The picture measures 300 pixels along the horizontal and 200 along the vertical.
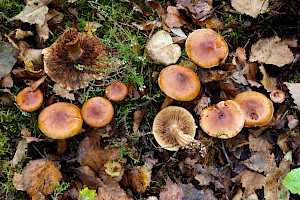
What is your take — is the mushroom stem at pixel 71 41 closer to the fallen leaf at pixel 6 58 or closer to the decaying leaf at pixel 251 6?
the fallen leaf at pixel 6 58

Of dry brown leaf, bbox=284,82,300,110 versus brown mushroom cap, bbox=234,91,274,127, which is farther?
dry brown leaf, bbox=284,82,300,110

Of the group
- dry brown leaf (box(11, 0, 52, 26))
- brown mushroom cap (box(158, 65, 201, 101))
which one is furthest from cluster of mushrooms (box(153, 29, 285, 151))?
dry brown leaf (box(11, 0, 52, 26))

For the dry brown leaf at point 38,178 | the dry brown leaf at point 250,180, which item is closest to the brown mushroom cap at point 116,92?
the dry brown leaf at point 38,178

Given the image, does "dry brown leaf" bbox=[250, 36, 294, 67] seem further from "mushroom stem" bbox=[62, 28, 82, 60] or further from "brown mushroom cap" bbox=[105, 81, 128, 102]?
"mushroom stem" bbox=[62, 28, 82, 60]

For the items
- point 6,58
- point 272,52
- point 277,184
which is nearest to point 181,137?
point 277,184

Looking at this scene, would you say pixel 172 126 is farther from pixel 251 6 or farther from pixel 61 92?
pixel 251 6

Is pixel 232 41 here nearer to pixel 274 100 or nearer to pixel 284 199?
pixel 274 100
